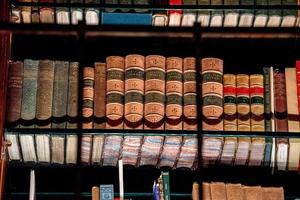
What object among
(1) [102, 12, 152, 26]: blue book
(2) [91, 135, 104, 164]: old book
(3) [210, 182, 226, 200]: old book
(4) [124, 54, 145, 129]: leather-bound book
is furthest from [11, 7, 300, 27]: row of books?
(3) [210, 182, 226, 200]: old book

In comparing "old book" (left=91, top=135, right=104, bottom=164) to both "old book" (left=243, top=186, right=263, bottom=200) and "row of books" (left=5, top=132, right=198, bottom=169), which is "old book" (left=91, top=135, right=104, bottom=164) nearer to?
"row of books" (left=5, top=132, right=198, bottom=169)

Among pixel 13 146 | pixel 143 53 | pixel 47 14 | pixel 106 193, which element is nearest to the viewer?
pixel 106 193

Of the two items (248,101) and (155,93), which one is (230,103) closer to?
(248,101)

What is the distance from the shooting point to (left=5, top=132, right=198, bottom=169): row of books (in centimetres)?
224

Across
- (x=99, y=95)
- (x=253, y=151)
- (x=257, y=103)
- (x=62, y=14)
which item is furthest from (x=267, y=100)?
(x=62, y=14)

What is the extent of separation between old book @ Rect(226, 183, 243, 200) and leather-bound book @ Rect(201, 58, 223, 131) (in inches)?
8.2

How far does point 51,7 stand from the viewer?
7.72 ft

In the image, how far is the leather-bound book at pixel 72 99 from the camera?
2209 millimetres

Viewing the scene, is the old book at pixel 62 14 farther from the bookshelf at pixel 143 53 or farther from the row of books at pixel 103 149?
the row of books at pixel 103 149

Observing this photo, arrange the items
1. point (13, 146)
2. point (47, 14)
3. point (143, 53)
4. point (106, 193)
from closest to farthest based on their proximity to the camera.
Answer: point (106, 193) < point (13, 146) < point (47, 14) < point (143, 53)

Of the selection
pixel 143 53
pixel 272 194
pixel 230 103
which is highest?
pixel 143 53

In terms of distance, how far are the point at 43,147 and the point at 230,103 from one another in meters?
0.69

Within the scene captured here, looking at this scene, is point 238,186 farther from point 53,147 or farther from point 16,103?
point 16,103

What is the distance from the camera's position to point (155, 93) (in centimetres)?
222
